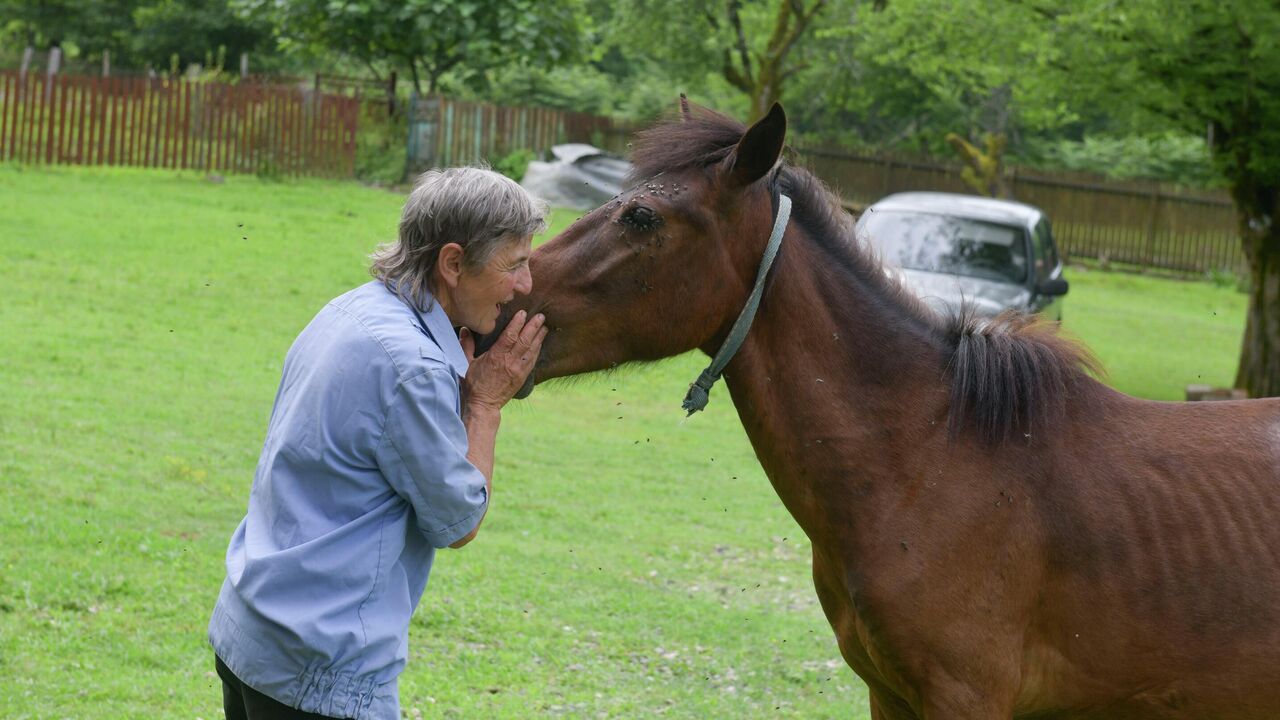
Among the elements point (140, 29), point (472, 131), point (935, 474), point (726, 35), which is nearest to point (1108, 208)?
point (726, 35)

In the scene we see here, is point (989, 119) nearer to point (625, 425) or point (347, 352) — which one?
point (625, 425)

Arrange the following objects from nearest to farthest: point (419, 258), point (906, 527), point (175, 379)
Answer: point (419, 258), point (906, 527), point (175, 379)

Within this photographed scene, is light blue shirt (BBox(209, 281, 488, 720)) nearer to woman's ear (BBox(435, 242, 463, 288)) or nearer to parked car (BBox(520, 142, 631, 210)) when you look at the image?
woman's ear (BBox(435, 242, 463, 288))

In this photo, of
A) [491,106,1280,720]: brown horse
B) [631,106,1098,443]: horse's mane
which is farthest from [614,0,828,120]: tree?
[491,106,1280,720]: brown horse

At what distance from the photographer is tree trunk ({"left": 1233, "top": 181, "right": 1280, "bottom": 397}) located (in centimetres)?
1500

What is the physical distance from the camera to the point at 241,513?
766 cm

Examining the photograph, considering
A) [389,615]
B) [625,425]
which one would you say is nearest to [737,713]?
[389,615]

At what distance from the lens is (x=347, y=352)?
8.77 ft

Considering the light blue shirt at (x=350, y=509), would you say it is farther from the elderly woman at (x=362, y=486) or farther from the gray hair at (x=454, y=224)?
the gray hair at (x=454, y=224)

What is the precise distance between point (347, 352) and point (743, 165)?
1.08m

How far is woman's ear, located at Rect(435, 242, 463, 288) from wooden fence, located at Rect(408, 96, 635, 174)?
17322 mm

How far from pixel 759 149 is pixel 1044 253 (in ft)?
43.8

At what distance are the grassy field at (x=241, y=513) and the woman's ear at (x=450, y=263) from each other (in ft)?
1.64

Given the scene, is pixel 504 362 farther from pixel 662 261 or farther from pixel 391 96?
pixel 391 96
